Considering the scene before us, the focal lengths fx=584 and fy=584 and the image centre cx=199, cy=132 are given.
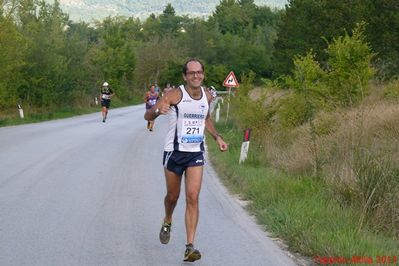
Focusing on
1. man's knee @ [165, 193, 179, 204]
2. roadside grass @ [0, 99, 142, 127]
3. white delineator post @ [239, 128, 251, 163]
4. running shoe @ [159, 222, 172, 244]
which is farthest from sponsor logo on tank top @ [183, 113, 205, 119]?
roadside grass @ [0, 99, 142, 127]

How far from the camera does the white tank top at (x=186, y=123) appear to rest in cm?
606

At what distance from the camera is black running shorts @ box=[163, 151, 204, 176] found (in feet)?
20.1

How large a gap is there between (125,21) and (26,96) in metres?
101

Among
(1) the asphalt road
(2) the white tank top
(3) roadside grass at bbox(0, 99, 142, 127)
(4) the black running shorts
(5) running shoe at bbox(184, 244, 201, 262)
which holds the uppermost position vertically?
(2) the white tank top

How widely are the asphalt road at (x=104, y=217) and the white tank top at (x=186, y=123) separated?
120 centimetres

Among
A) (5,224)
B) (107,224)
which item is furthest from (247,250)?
(5,224)

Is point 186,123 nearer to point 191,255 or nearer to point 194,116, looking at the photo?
point 194,116

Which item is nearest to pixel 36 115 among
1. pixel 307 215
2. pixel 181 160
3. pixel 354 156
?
pixel 354 156

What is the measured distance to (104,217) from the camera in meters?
7.98

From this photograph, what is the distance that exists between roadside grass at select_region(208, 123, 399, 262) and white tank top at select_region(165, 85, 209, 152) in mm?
1707

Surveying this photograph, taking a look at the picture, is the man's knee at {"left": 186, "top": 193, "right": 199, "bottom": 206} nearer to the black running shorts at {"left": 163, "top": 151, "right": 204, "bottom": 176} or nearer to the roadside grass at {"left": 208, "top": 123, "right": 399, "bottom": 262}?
the black running shorts at {"left": 163, "top": 151, "right": 204, "bottom": 176}

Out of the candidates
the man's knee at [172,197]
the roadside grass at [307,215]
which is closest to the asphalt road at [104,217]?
the roadside grass at [307,215]

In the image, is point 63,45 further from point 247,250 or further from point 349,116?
point 247,250

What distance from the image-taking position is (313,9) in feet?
150
